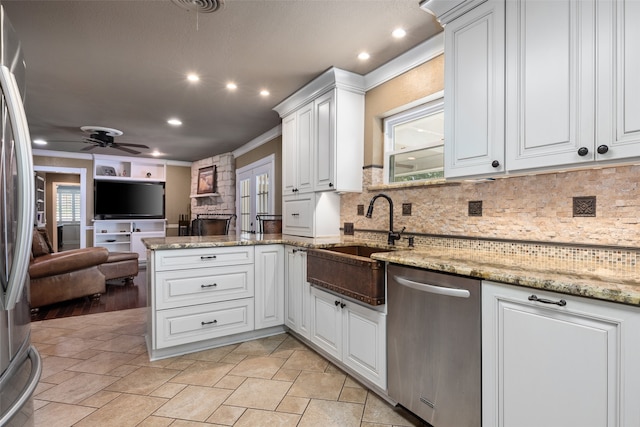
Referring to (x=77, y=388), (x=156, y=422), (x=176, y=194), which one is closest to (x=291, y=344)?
(x=156, y=422)

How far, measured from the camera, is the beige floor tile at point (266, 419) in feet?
5.79

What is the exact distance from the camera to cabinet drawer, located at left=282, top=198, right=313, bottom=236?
11.1ft

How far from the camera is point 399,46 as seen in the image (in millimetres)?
2539

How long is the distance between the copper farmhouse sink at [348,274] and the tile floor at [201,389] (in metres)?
0.60

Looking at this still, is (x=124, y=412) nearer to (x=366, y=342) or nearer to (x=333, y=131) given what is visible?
(x=366, y=342)

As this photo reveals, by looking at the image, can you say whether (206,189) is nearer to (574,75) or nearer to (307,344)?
(307,344)

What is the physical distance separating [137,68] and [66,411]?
257 centimetres

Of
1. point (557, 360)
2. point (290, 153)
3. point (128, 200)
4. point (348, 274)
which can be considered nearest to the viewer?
point (557, 360)

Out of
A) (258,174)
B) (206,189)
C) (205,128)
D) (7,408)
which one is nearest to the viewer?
(7,408)

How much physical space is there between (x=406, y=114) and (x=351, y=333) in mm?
1801

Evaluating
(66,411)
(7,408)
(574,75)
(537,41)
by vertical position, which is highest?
(537,41)

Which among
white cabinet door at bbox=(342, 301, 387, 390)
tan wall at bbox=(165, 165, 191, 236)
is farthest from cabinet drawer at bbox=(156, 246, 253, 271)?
tan wall at bbox=(165, 165, 191, 236)

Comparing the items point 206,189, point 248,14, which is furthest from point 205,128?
point 248,14

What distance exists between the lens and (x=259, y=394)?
206 cm
